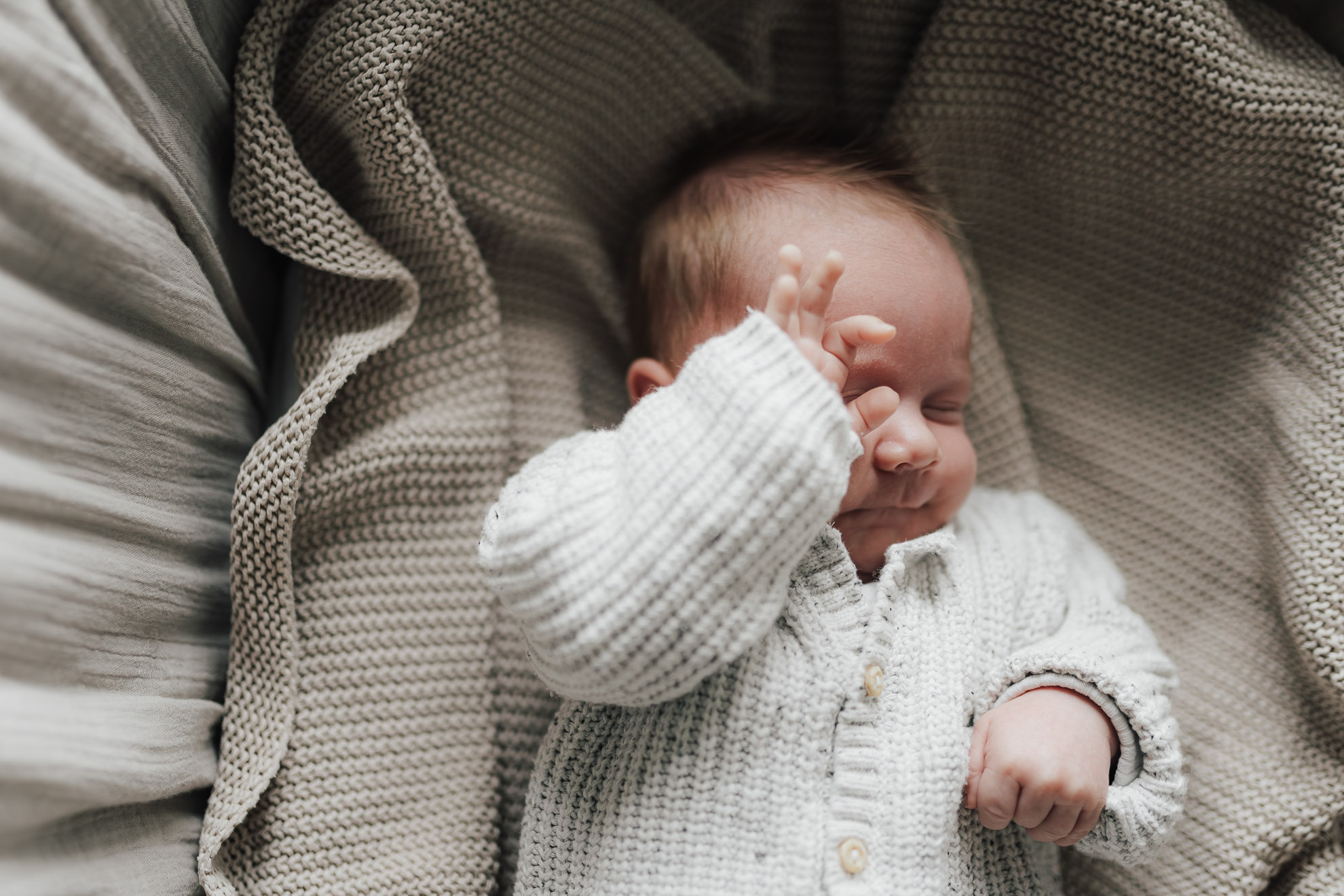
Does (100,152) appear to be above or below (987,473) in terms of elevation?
above

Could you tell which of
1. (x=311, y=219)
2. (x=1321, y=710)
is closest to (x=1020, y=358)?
(x=1321, y=710)

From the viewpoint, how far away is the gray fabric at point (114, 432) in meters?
0.75

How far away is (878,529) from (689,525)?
299 millimetres

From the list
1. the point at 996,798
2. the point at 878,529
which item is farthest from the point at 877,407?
the point at 996,798

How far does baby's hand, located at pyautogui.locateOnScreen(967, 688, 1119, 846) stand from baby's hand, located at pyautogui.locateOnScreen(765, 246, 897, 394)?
0.39 meters

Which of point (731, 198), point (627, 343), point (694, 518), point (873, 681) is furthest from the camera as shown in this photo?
point (627, 343)

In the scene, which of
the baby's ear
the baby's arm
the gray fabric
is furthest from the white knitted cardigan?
the gray fabric

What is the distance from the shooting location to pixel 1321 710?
3.61 feet

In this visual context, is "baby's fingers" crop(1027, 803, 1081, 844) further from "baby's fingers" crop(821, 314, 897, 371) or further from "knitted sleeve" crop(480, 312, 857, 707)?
"baby's fingers" crop(821, 314, 897, 371)

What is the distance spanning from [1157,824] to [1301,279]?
0.65m

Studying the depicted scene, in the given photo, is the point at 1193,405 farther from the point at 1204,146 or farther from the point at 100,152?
the point at 100,152

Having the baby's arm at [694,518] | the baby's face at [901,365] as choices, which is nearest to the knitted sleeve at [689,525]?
the baby's arm at [694,518]

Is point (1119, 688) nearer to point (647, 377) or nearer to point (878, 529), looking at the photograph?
point (878, 529)

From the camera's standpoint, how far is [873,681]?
0.97 meters
